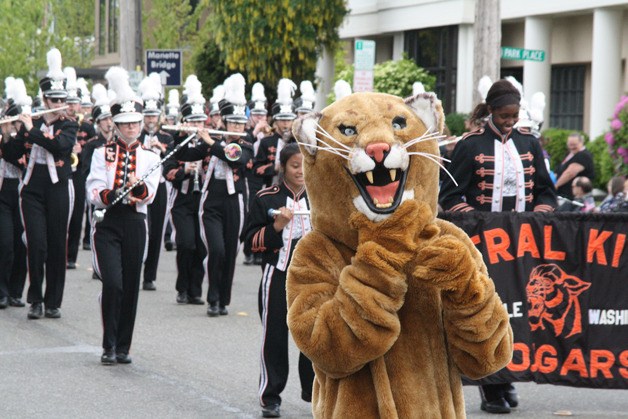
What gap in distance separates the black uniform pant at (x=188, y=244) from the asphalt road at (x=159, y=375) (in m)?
0.55

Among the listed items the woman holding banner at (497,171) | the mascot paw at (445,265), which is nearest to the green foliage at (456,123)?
the woman holding banner at (497,171)

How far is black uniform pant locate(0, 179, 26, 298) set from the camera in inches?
520

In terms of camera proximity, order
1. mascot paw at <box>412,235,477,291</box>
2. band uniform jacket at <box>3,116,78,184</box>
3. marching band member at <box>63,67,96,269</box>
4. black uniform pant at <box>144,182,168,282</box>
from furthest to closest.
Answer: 1. marching band member at <box>63,67,96,269</box>
2. black uniform pant at <box>144,182,168,282</box>
3. band uniform jacket at <box>3,116,78,184</box>
4. mascot paw at <box>412,235,477,291</box>

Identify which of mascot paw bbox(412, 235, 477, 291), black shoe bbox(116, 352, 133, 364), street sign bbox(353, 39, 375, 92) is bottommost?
black shoe bbox(116, 352, 133, 364)

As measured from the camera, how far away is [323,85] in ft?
112

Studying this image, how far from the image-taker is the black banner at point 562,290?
8062 mm

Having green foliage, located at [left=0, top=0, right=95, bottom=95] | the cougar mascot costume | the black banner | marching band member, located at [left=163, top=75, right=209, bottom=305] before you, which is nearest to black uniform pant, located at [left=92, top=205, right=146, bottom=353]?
the black banner

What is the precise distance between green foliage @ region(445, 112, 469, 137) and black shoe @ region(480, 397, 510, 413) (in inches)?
758

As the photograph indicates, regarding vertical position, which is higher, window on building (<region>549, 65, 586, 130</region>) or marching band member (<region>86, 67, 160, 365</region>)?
window on building (<region>549, 65, 586, 130</region>)

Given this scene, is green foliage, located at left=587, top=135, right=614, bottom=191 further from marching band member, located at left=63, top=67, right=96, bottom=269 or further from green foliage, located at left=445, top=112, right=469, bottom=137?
marching band member, located at left=63, top=67, right=96, bottom=269

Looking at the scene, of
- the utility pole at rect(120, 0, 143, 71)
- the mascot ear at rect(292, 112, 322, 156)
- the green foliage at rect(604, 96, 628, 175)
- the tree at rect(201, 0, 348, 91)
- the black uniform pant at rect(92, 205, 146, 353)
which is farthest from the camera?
the tree at rect(201, 0, 348, 91)

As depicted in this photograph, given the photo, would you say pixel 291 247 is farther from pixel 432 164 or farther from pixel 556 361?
pixel 432 164

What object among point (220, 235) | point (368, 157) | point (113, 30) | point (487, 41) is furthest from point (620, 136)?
point (113, 30)

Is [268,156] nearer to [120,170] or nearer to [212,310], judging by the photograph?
[212,310]
